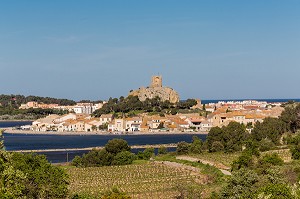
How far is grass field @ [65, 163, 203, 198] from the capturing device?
2084 centimetres

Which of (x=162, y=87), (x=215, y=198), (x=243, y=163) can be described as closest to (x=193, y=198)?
(x=215, y=198)

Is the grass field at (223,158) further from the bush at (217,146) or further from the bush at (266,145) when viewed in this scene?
the bush at (266,145)

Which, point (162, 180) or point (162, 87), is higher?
point (162, 87)

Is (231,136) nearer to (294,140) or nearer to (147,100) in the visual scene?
(294,140)

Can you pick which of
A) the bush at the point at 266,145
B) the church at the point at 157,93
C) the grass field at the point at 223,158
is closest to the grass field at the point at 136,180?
the grass field at the point at 223,158

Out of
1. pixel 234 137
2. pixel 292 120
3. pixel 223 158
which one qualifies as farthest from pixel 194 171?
pixel 292 120

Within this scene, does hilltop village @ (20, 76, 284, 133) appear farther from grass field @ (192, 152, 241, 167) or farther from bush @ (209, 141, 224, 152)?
grass field @ (192, 152, 241, 167)

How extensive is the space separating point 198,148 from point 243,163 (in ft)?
37.6

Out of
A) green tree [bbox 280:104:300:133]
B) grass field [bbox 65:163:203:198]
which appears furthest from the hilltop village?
grass field [bbox 65:163:203:198]

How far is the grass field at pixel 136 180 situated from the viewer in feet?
68.4

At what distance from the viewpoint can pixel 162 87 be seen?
104m

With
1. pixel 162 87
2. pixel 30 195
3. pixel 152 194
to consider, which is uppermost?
pixel 162 87

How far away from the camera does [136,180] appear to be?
2388 cm

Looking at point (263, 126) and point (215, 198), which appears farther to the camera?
point (263, 126)
